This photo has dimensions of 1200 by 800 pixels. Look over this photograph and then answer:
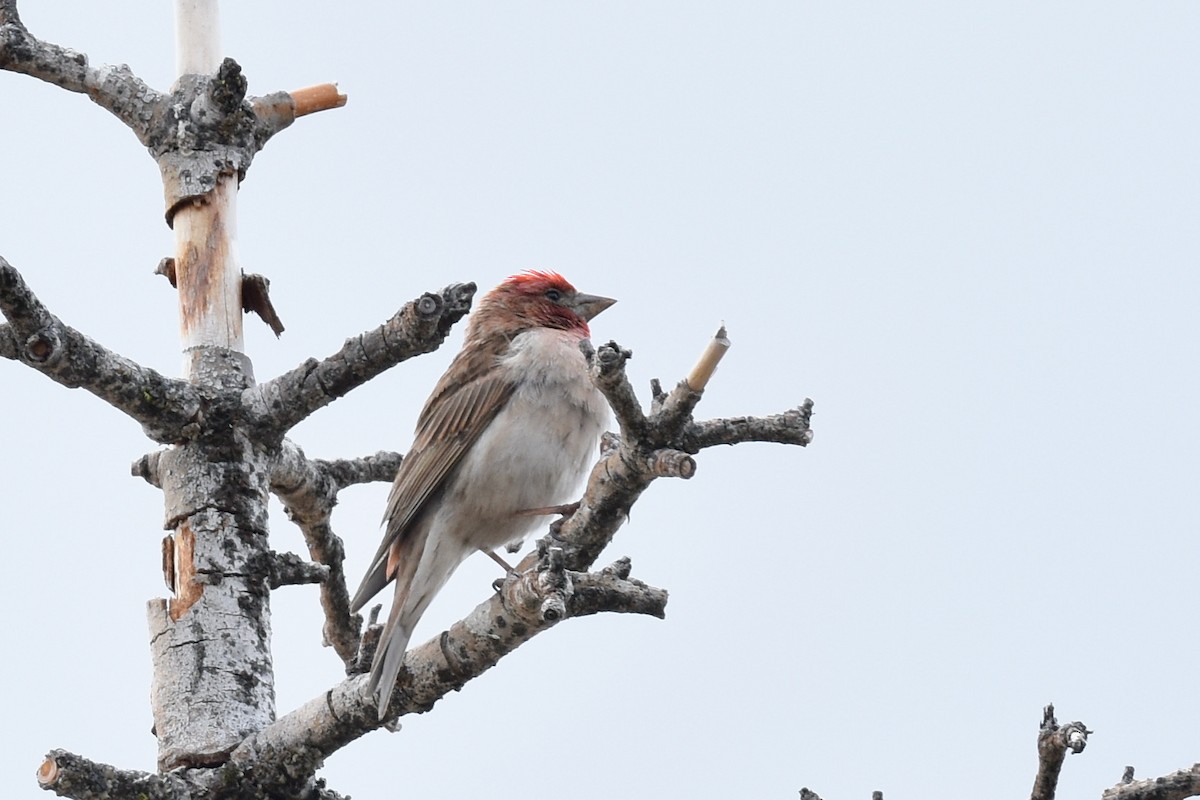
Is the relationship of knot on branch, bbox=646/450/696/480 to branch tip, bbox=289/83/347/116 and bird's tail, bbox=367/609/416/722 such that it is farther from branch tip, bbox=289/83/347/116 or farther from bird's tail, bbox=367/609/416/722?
branch tip, bbox=289/83/347/116

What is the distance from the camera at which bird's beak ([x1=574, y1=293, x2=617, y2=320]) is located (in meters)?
8.01

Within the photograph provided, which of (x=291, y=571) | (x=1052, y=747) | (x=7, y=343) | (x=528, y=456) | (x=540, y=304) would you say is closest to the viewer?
(x=1052, y=747)

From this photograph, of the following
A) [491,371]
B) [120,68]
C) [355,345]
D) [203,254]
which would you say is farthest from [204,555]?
[120,68]

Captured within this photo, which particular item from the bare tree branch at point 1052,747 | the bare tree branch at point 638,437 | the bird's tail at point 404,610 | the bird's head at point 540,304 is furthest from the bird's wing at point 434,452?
the bare tree branch at point 1052,747

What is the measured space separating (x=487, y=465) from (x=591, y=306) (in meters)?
1.69

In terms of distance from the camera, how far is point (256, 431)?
5.81m

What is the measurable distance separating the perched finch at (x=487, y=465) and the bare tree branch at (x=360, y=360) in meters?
0.95

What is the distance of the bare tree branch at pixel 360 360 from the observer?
538cm

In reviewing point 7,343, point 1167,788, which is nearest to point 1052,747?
point 1167,788

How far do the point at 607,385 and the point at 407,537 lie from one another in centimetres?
257

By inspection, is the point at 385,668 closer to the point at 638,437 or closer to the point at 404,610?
the point at 404,610

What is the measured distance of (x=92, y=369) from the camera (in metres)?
5.32

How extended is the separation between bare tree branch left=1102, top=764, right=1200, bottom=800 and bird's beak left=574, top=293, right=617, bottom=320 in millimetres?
4480

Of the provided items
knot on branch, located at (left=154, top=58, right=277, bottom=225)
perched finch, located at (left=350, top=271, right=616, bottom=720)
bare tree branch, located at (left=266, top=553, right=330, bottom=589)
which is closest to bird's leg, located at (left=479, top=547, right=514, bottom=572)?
perched finch, located at (left=350, top=271, right=616, bottom=720)
